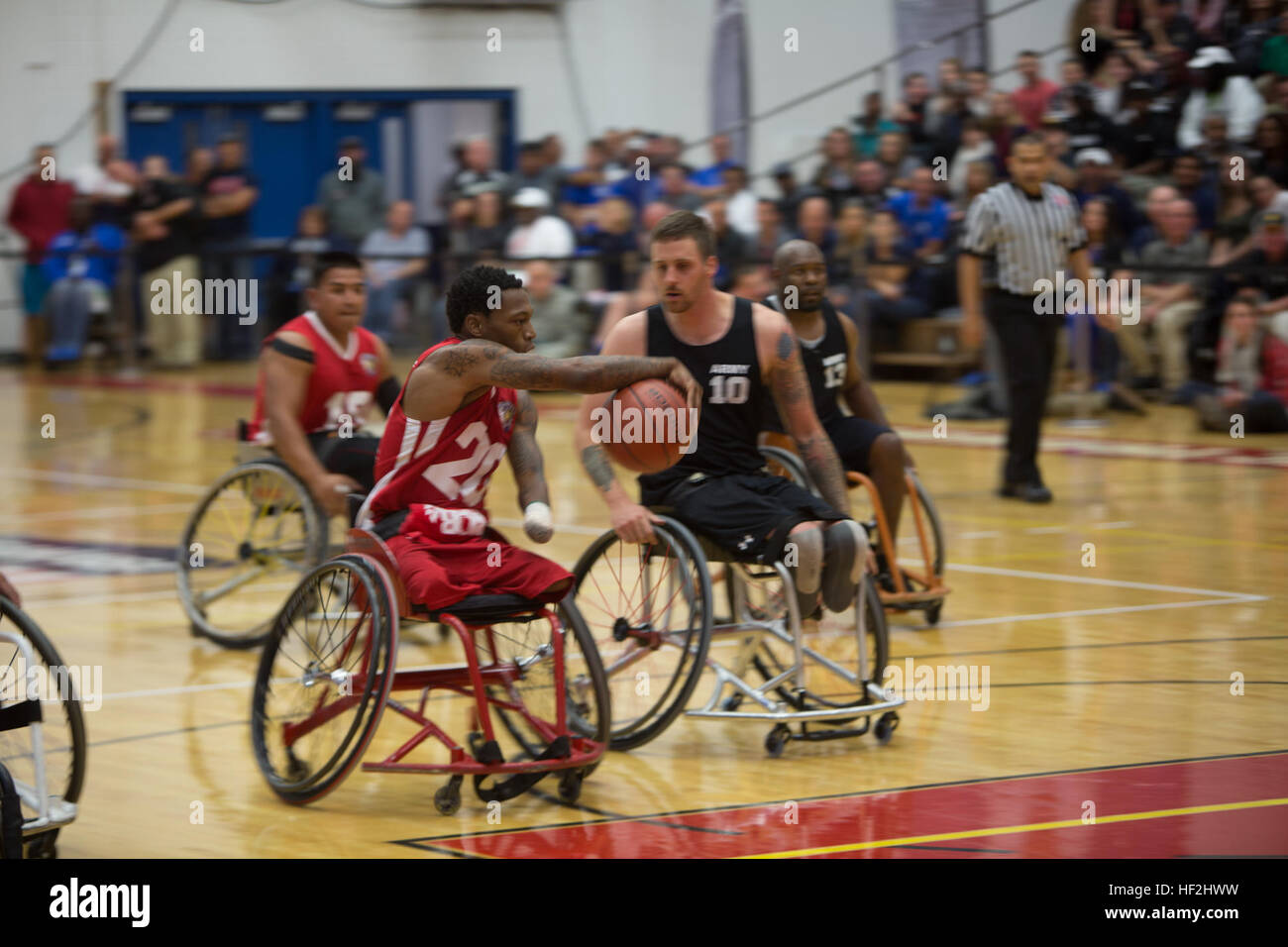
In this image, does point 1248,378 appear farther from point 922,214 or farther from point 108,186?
point 108,186

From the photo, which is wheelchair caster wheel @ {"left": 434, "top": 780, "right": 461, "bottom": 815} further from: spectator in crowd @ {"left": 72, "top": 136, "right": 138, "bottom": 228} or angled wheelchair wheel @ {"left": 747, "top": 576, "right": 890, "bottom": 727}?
spectator in crowd @ {"left": 72, "top": 136, "right": 138, "bottom": 228}

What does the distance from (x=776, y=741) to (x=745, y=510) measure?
0.71m

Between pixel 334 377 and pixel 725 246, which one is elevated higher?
pixel 725 246

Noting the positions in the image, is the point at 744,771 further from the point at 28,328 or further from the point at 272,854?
the point at 28,328

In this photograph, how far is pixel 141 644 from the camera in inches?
317

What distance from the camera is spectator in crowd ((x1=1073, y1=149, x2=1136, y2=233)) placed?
14.7m

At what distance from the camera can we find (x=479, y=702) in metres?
5.40

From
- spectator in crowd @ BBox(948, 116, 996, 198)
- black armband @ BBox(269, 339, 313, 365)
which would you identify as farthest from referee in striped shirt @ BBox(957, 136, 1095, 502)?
spectator in crowd @ BBox(948, 116, 996, 198)

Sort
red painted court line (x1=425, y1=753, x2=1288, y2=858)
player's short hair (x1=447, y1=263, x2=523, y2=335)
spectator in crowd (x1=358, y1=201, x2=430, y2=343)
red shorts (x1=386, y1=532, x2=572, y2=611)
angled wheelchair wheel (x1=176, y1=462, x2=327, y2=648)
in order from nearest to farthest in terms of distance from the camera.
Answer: red painted court line (x1=425, y1=753, x2=1288, y2=858)
red shorts (x1=386, y1=532, x2=572, y2=611)
player's short hair (x1=447, y1=263, x2=523, y2=335)
angled wheelchair wheel (x1=176, y1=462, x2=327, y2=648)
spectator in crowd (x1=358, y1=201, x2=430, y2=343)

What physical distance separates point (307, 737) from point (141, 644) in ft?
7.42

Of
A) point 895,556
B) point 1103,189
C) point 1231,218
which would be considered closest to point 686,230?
point 895,556

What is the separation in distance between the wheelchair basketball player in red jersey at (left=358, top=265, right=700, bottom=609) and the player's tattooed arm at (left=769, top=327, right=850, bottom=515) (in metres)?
0.93

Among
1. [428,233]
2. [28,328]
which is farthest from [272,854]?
[28,328]
